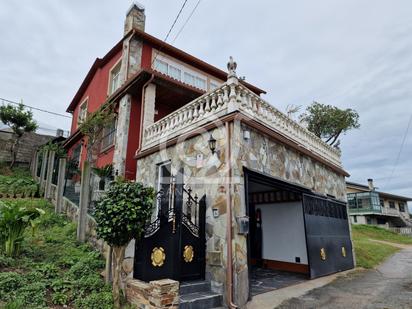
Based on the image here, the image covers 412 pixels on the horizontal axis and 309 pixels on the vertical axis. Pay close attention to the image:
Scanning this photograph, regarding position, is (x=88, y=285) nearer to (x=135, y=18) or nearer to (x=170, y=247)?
(x=170, y=247)

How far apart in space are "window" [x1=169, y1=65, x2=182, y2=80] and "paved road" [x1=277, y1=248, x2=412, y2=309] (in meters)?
10.2

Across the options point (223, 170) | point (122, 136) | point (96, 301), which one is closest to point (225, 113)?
point (223, 170)

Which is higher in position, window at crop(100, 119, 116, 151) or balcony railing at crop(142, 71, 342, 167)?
window at crop(100, 119, 116, 151)

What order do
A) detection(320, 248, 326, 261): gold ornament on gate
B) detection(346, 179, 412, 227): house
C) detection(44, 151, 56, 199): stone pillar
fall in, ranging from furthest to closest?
detection(346, 179, 412, 227): house
detection(44, 151, 56, 199): stone pillar
detection(320, 248, 326, 261): gold ornament on gate

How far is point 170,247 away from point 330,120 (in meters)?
16.7

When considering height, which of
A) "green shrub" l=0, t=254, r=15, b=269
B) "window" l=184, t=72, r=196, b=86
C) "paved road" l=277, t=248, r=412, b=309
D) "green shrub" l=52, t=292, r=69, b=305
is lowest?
"paved road" l=277, t=248, r=412, b=309

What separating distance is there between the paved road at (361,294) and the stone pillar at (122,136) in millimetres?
6726

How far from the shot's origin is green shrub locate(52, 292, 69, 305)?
13.7ft

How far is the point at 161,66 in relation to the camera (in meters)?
12.1

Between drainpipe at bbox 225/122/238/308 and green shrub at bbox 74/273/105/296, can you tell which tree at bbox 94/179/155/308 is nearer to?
green shrub at bbox 74/273/105/296

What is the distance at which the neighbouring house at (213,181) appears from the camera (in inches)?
198

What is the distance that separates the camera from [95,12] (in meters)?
6.73

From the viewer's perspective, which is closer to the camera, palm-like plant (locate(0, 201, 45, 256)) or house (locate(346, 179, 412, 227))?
palm-like plant (locate(0, 201, 45, 256))

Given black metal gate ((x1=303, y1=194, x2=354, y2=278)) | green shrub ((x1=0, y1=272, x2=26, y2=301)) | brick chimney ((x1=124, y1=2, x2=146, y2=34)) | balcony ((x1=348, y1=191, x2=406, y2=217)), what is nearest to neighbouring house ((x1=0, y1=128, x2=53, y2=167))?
brick chimney ((x1=124, y1=2, x2=146, y2=34))
